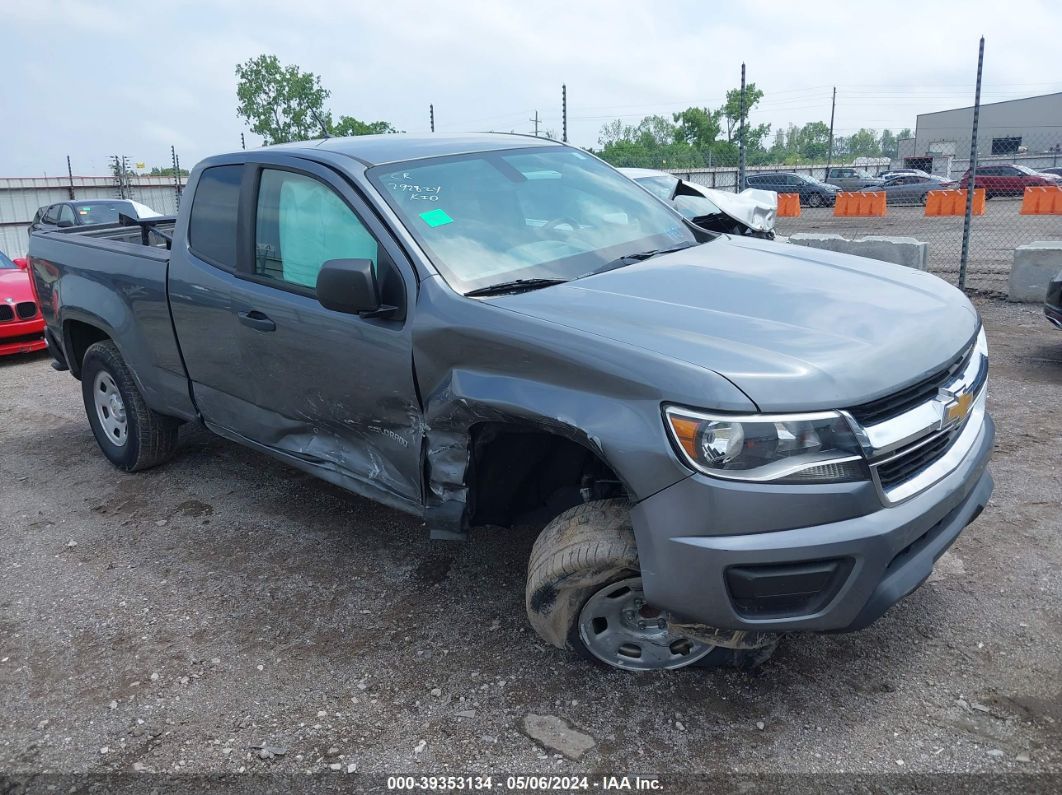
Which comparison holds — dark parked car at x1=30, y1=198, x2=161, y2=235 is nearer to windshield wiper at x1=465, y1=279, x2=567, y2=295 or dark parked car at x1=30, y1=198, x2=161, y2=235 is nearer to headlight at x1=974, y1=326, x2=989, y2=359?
windshield wiper at x1=465, y1=279, x2=567, y2=295

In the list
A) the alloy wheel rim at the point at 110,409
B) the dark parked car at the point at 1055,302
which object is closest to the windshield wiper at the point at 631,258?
the alloy wheel rim at the point at 110,409

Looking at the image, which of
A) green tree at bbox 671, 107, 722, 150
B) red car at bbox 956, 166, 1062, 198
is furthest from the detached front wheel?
green tree at bbox 671, 107, 722, 150

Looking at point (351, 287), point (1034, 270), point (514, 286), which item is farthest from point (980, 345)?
point (1034, 270)

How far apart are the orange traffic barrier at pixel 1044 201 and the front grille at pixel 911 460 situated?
24387 mm

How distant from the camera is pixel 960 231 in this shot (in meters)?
19.1

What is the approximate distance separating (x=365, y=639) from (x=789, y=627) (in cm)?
169

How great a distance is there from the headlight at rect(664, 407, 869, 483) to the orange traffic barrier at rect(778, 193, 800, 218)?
2573 cm

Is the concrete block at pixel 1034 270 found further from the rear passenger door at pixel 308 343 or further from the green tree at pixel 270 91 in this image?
the green tree at pixel 270 91

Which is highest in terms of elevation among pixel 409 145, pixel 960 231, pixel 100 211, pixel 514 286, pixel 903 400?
pixel 409 145

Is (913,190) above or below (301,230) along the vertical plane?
below

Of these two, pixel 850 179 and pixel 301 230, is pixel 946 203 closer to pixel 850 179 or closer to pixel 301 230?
pixel 850 179

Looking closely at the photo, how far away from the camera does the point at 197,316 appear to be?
4.19 meters

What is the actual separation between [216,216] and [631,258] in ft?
6.79

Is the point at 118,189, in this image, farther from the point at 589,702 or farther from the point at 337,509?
the point at 589,702
